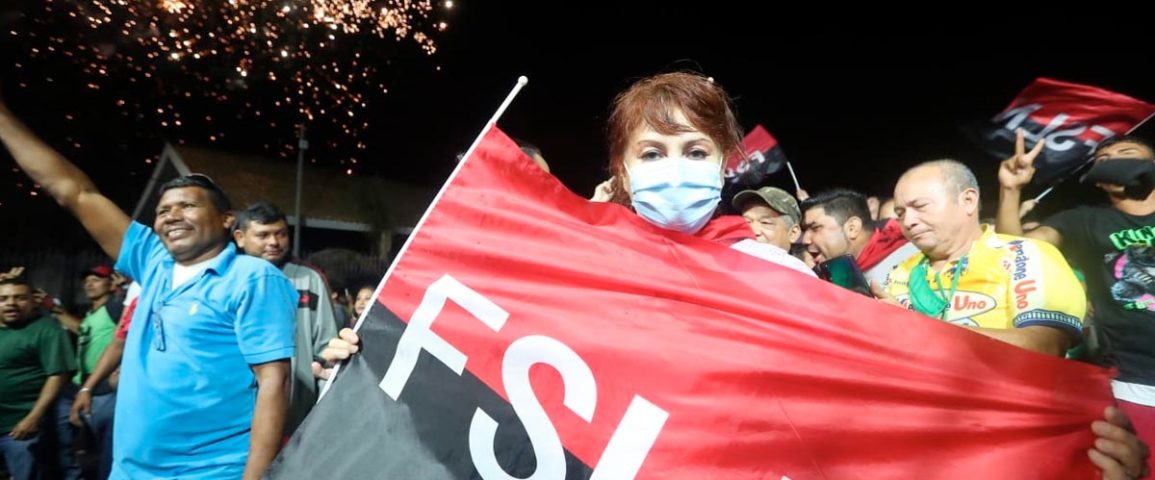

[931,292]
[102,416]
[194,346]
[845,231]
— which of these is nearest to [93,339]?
[102,416]

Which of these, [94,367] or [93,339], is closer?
[94,367]

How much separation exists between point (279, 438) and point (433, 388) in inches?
43.9

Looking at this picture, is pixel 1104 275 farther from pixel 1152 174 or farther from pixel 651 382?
pixel 651 382

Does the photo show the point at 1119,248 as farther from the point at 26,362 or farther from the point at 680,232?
the point at 26,362

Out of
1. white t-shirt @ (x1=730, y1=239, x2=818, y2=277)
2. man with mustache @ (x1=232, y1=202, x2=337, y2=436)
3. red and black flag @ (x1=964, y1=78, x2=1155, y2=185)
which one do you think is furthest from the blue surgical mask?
red and black flag @ (x1=964, y1=78, x2=1155, y2=185)

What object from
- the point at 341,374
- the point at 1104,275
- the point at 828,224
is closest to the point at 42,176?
the point at 341,374

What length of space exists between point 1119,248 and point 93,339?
25.7 ft

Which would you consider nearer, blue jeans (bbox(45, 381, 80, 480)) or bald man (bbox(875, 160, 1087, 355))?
bald man (bbox(875, 160, 1087, 355))

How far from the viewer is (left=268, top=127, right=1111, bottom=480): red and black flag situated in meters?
1.73

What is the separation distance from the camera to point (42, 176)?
2982mm

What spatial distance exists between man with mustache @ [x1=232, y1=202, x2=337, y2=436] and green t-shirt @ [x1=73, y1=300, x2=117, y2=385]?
8.46ft

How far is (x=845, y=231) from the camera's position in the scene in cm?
491

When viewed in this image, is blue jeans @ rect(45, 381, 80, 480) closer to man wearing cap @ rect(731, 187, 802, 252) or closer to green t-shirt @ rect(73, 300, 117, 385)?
green t-shirt @ rect(73, 300, 117, 385)

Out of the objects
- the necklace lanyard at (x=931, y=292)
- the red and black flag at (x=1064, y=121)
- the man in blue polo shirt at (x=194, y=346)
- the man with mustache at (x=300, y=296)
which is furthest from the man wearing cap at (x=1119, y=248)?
the man with mustache at (x=300, y=296)
